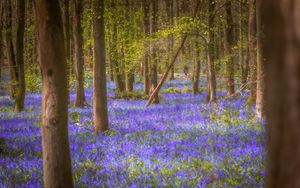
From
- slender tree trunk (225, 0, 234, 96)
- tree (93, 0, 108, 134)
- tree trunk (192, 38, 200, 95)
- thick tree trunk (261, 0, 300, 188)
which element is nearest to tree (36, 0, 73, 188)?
thick tree trunk (261, 0, 300, 188)

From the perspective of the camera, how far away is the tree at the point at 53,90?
527 centimetres

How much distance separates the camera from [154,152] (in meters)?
9.30

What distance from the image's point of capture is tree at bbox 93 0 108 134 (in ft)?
38.1

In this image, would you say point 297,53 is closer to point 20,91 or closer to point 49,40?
point 49,40

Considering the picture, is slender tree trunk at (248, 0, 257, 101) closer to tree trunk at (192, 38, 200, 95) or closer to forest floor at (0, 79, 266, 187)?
forest floor at (0, 79, 266, 187)

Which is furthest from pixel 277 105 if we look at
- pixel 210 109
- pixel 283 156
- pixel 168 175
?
pixel 210 109

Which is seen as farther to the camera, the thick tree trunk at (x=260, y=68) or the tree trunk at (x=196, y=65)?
the tree trunk at (x=196, y=65)

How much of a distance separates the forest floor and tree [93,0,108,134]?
17.3 inches

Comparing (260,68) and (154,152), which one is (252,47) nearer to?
(260,68)

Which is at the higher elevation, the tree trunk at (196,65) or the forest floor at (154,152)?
the tree trunk at (196,65)

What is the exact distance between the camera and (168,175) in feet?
23.6

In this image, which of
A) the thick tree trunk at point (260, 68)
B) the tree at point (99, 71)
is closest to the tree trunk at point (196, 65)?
the thick tree trunk at point (260, 68)

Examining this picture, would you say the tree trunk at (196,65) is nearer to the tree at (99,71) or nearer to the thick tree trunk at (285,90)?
the tree at (99,71)

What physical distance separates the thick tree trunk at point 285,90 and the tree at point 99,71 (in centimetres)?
1051
